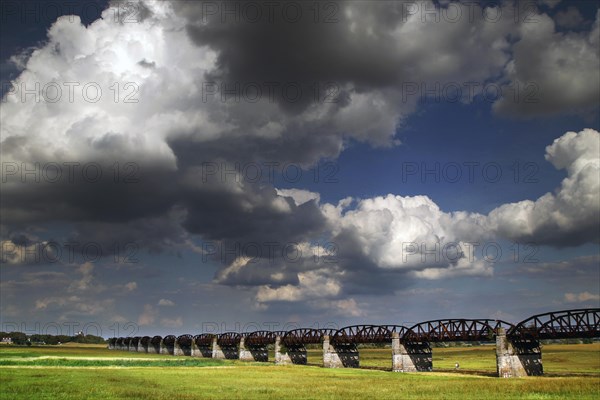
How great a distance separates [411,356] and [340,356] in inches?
822

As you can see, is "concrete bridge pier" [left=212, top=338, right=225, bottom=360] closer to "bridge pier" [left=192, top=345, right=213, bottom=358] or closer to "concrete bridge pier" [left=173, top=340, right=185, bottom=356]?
"bridge pier" [left=192, top=345, right=213, bottom=358]

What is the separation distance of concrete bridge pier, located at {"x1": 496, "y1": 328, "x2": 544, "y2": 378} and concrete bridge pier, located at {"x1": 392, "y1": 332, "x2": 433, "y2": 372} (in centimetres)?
1877

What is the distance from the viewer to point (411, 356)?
9019 cm

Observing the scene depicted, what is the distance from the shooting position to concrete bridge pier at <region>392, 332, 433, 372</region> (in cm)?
8931

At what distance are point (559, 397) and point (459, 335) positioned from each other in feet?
159

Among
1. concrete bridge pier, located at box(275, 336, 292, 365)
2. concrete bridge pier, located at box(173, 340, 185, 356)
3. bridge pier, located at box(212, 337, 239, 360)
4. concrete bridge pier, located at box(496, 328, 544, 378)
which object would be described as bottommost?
concrete bridge pier, located at box(173, 340, 185, 356)

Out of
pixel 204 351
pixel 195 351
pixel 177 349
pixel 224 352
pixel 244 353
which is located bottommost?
pixel 177 349

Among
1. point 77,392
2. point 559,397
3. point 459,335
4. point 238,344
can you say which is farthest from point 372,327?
point 77,392

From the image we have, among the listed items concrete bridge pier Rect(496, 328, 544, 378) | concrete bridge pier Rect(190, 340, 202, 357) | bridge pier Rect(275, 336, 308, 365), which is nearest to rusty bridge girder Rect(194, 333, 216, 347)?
concrete bridge pier Rect(190, 340, 202, 357)

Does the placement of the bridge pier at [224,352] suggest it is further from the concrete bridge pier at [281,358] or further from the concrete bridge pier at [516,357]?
the concrete bridge pier at [516,357]

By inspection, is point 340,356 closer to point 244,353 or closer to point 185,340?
point 244,353

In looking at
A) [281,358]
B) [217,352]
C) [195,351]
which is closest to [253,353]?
[217,352]

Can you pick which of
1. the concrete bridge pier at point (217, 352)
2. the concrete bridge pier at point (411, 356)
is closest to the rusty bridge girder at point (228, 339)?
the concrete bridge pier at point (217, 352)

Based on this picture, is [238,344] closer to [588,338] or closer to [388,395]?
[588,338]
